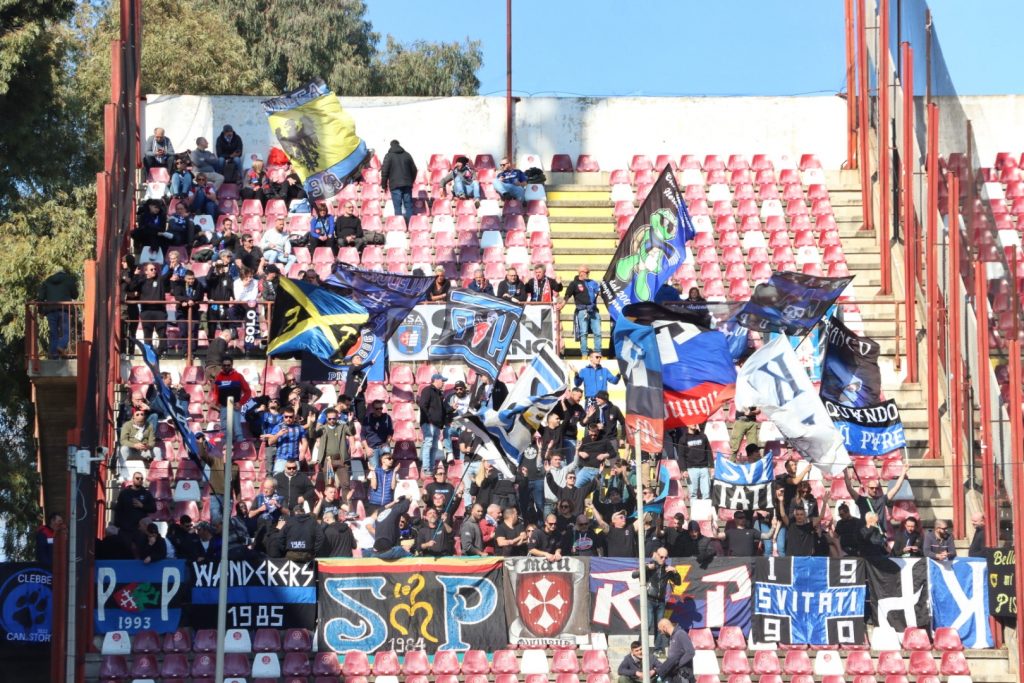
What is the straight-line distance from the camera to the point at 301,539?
2311cm

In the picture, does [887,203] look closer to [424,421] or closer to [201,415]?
[424,421]

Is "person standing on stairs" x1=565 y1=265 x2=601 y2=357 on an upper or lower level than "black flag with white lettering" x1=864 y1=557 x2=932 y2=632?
upper

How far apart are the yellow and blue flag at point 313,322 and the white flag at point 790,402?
17.0 feet

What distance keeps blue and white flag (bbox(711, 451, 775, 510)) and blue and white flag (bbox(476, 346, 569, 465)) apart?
2.32 meters

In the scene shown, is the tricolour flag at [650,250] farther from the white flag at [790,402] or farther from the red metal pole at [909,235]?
the red metal pole at [909,235]

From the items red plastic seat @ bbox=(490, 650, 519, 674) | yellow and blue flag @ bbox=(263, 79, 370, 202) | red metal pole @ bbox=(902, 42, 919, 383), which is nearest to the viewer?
red plastic seat @ bbox=(490, 650, 519, 674)

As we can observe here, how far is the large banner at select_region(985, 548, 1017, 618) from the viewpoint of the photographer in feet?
75.5

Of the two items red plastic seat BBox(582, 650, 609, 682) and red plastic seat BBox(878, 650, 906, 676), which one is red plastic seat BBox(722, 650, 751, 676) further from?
red plastic seat BBox(878, 650, 906, 676)

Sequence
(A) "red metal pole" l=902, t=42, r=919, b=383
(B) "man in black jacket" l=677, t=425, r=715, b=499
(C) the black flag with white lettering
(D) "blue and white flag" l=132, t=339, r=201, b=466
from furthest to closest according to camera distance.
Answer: (A) "red metal pole" l=902, t=42, r=919, b=383, (D) "blue and white flag" l=132, t=339, r=201, b=466, (B) "man in black jacket" l=677, t=425, r=715, b=499, (C) the black flag with white lettering

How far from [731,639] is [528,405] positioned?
12.7ft

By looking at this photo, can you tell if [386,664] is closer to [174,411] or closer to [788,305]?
[174,411]

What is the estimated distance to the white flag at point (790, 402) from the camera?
939 inches

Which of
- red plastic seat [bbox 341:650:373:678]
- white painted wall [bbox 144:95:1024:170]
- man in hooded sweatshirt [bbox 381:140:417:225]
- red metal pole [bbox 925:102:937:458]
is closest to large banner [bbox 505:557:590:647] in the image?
red plastic seat [bbox 341:650:373:678]

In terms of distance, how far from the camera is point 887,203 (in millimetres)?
31406
